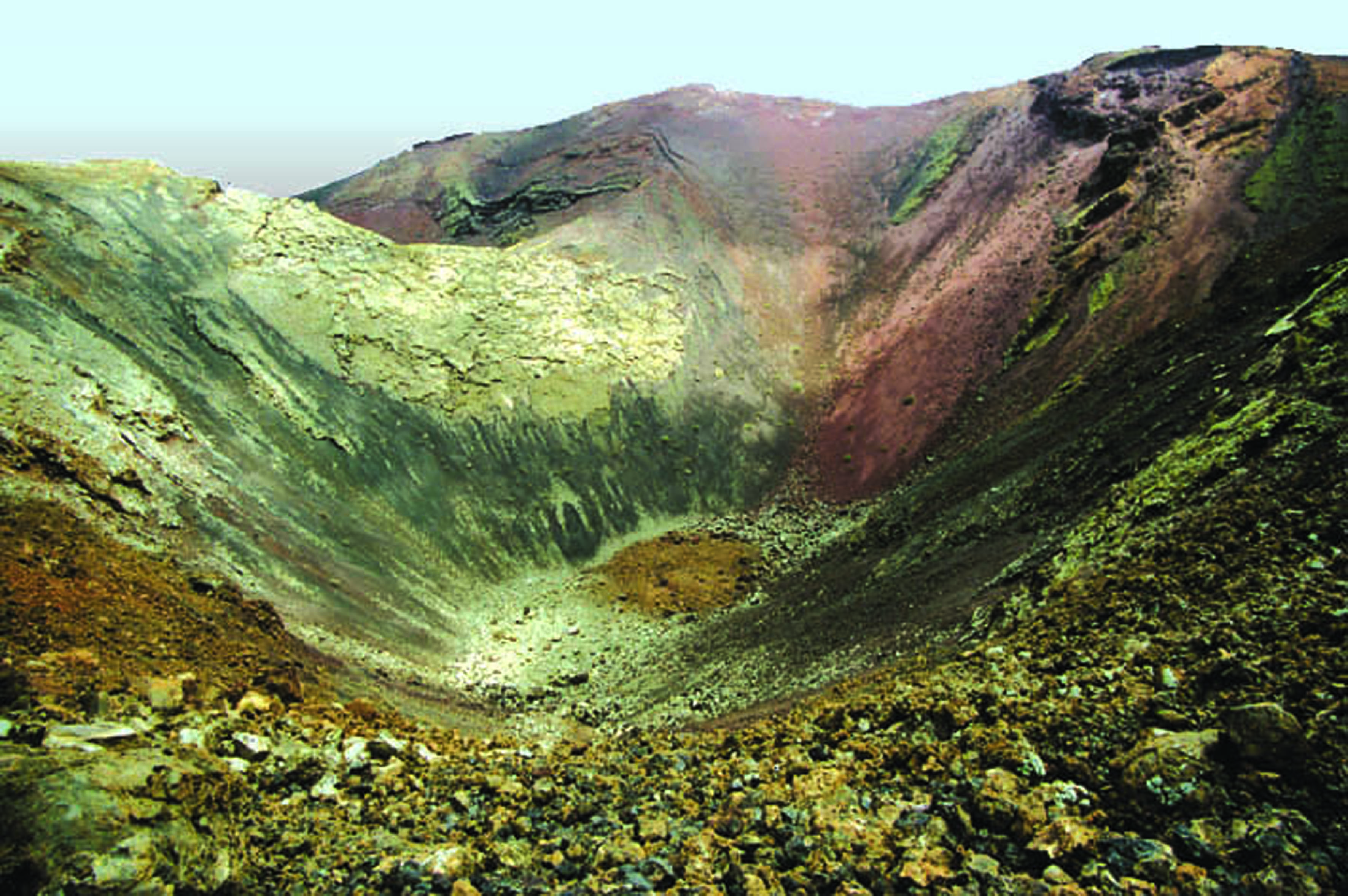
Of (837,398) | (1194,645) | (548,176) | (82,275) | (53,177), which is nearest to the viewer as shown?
(1194,645)

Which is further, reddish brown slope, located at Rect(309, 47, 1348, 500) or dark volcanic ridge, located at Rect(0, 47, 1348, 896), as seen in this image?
reddish brown slope, located at Rect(309, 47, 1348, 500)

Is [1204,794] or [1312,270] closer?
[1204,794]

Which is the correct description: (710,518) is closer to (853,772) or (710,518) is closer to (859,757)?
(859,757)

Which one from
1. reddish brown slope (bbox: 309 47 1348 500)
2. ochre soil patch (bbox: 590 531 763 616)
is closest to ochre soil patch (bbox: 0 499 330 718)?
ochre soil patch (bbox: 590 531 763 616)

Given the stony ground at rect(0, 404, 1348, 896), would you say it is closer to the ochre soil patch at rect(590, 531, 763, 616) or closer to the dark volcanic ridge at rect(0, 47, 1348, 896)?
the dark volcanic ridge at rect(0, 47, 1348, 896)

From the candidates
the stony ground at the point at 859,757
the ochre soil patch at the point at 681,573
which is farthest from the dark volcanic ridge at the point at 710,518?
the ochre soil patch at the point at 681,573

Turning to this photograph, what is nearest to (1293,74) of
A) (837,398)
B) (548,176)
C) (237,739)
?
(837,398)

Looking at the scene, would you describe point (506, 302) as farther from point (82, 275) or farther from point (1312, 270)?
point (1312, 270)
